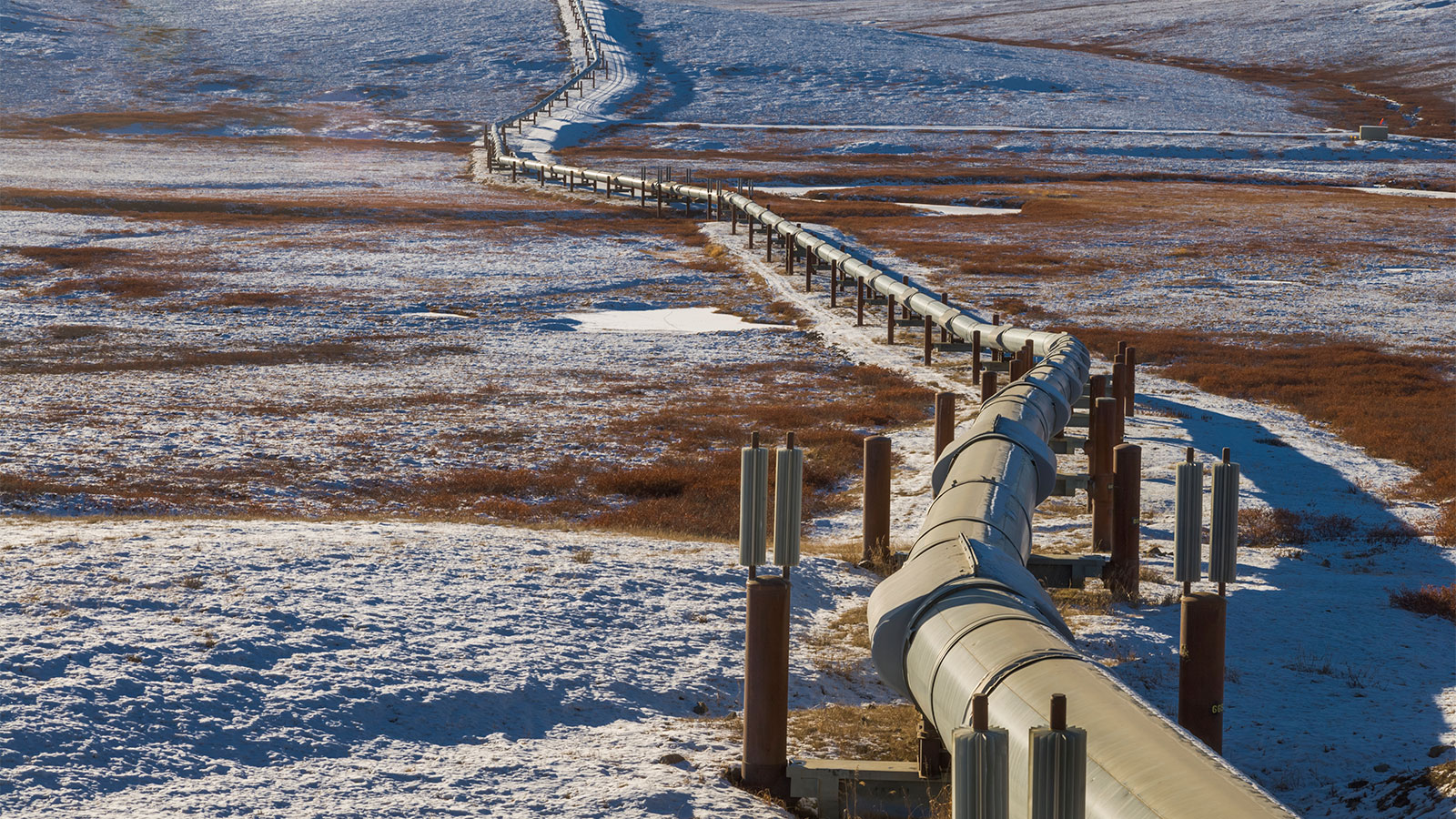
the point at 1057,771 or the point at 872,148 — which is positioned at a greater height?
the point at 872,148

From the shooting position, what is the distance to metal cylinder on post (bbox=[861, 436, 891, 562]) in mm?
12312

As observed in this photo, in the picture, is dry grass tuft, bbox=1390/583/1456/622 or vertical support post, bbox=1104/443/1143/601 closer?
dry grass tuft, bbox=1390/583/1456/622

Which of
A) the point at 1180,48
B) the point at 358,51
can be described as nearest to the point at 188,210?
the point at 358,51

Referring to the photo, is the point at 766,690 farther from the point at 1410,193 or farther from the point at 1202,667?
the point at 1410,193

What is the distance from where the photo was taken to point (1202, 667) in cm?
768

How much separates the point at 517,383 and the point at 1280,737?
55.7 feet

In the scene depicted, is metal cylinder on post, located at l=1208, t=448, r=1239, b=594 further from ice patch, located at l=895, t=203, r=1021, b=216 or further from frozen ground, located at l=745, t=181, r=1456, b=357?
ice patch, located at l=895, t=203, r=1021, b=216

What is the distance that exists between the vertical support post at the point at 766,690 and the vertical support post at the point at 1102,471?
6535 mm

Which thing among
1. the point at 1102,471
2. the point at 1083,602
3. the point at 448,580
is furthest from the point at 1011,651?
the point at 1102,471

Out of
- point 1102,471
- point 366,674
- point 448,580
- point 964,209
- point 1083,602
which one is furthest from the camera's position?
point 964,209

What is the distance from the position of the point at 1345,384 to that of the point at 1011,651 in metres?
19.3

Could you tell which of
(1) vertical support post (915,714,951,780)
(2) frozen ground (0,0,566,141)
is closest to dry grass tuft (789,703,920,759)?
(1) vertical support post (915,714,951,780)

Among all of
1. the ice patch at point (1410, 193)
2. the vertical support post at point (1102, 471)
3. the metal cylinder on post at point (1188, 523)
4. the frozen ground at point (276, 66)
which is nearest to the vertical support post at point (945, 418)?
the vertical support post at point (1102, 471)

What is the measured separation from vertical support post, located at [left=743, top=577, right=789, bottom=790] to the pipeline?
571 millimetres
